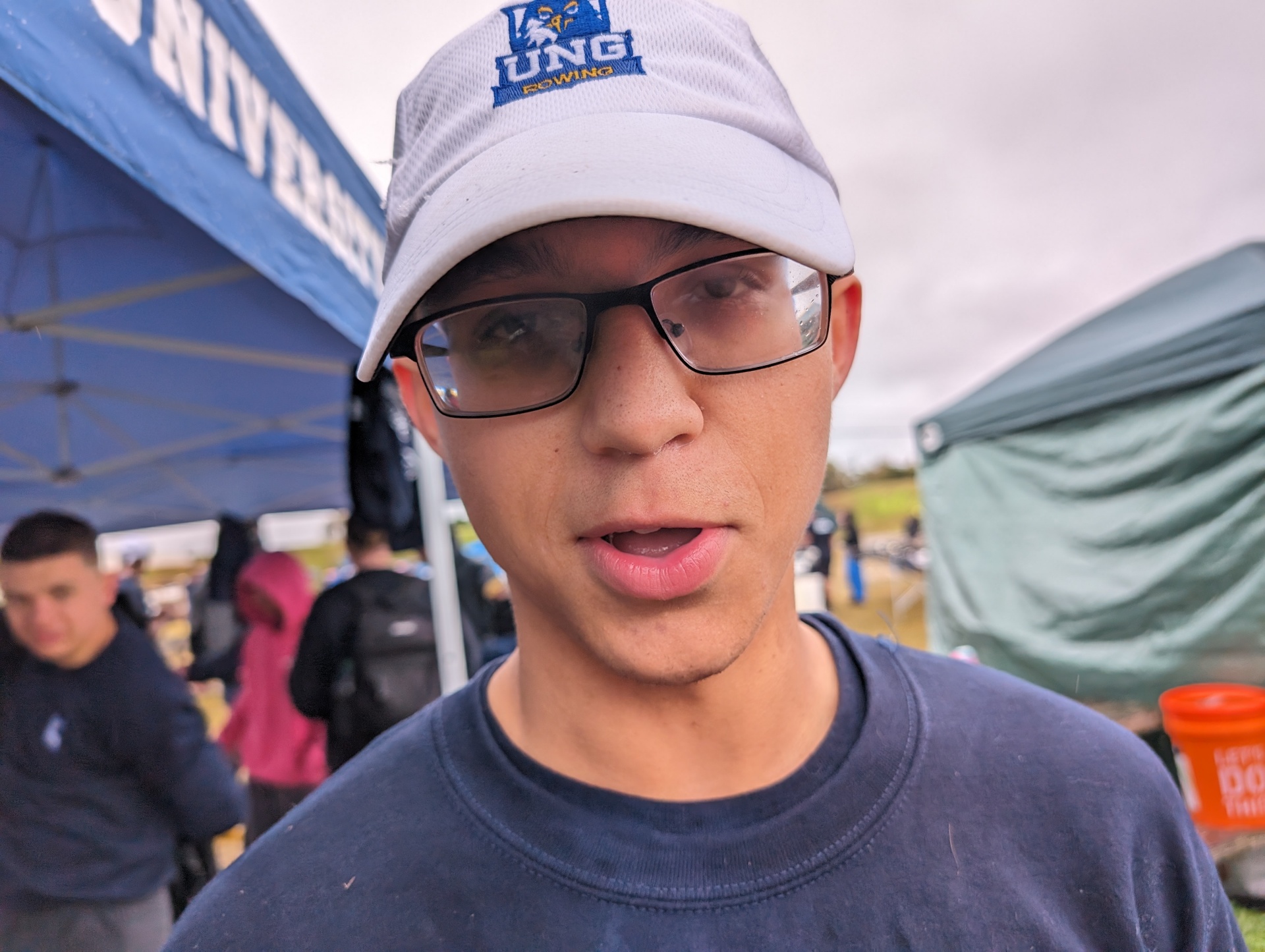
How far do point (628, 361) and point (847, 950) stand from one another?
59 cm

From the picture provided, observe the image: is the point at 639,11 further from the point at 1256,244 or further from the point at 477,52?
the point at 1256,244

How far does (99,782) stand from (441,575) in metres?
1.21

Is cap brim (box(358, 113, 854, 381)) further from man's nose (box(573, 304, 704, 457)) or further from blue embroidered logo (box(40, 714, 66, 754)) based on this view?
blue embroidered logo (box(40, 714, 66, 754))

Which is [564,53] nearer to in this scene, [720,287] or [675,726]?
[720,287]

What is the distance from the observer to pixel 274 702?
126 inches

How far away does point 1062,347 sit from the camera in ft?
16.7

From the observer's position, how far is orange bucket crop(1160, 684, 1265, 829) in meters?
1.95

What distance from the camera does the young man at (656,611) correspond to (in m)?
0.68

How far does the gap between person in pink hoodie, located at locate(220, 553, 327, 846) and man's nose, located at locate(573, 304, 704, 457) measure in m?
2.83

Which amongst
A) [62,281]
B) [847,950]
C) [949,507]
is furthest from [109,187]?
[949,507]

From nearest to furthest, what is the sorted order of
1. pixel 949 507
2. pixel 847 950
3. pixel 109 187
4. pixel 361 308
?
1. pixel 847 950
2. pixel 109 187
3. pixel 361 308
4. pixel 949 507

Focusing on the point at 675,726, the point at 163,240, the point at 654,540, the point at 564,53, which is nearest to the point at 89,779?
the point at 163,240

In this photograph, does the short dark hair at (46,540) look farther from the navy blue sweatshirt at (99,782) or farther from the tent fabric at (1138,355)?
the tent fabric at (1138,355)

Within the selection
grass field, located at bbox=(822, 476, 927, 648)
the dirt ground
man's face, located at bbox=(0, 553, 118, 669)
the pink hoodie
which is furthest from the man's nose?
the dirt ground
